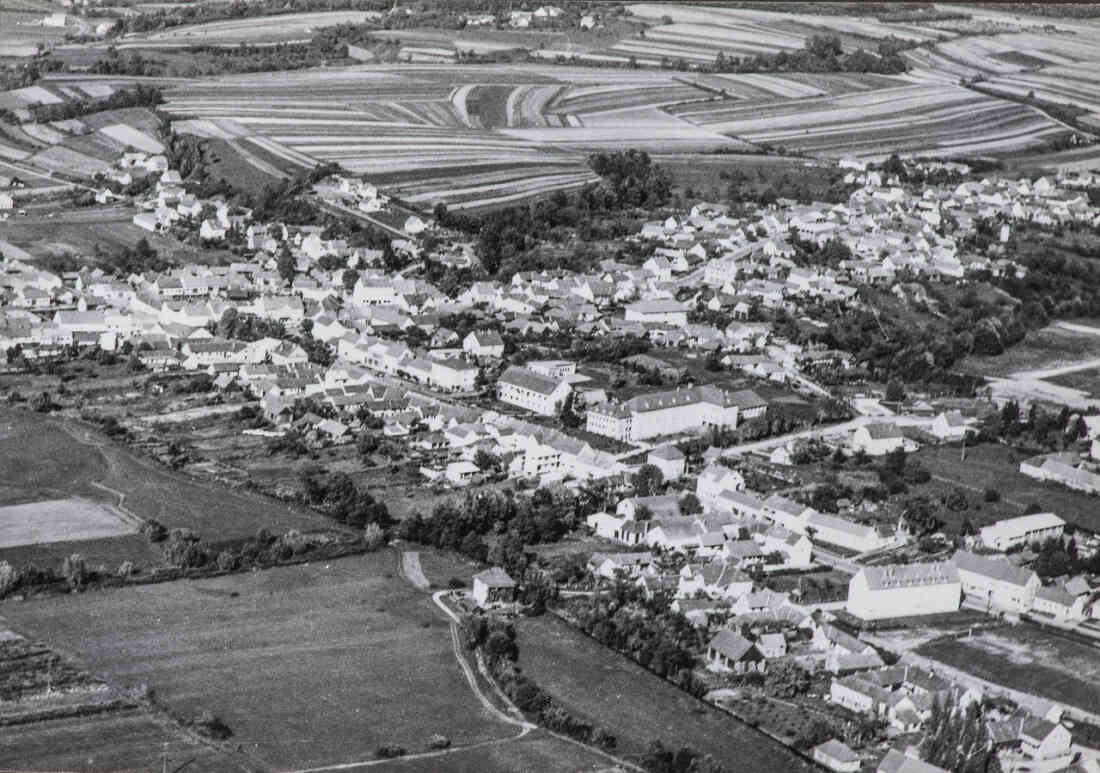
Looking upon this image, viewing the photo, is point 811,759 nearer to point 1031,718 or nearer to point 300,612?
point 1031,718

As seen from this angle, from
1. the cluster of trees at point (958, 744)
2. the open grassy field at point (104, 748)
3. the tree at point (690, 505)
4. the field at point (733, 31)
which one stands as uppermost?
the field at point (733, 31)

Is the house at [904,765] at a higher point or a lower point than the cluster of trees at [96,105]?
lower

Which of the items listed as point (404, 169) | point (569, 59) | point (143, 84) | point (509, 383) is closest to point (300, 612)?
point (509, 383)

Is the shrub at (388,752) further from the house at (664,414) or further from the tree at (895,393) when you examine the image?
the tree at (895,393)

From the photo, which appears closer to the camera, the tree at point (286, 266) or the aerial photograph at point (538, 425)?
the aerial photograph at point (538, 425)

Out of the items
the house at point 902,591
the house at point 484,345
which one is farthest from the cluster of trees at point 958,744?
the house at point 484,345

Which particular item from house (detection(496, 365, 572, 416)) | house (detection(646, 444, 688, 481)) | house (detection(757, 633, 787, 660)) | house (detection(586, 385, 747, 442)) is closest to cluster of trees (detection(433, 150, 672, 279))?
house (detection(496, 365, 572, 416))
